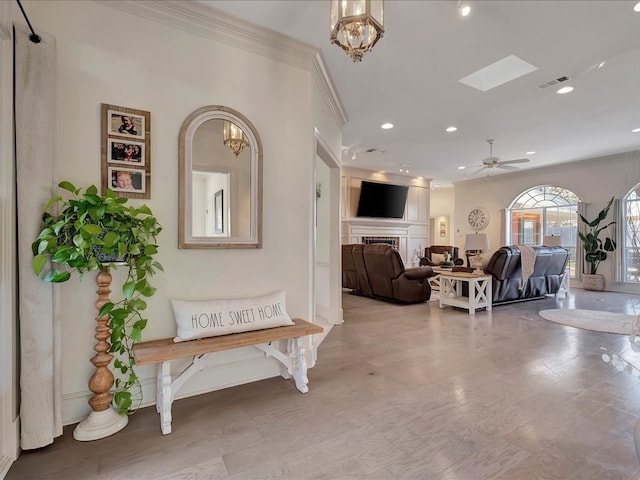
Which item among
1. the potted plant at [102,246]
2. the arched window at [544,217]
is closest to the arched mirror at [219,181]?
the potted plant at [102,246]

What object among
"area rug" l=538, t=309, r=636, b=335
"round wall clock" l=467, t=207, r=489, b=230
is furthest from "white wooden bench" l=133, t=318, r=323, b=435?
"round wall clock" l=467, t=207, r=489, b=230

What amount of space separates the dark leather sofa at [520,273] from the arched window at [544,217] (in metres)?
2.27

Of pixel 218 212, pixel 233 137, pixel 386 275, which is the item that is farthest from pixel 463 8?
pixel 386 275

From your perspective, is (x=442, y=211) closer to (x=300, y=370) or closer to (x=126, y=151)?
(x=300, y=370)

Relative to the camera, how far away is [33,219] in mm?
1774

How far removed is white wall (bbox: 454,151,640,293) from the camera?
7293 mm

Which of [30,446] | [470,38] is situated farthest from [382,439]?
[470,38]

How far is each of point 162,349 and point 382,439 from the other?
1.43 meters

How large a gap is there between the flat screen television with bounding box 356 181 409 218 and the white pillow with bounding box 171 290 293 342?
6.39 m

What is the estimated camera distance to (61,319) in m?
1.99

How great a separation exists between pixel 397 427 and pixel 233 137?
7.62 feet

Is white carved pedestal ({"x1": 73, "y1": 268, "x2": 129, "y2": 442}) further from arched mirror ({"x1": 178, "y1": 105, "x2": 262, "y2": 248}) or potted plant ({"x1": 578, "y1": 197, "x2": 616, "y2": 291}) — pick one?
potted plant ({"x1": 578, "y1": 197, "x2": 616, "y2": 291})

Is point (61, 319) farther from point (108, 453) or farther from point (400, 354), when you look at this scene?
point (400, 354)

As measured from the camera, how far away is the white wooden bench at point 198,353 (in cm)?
195
